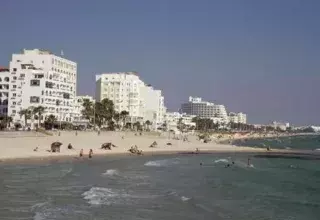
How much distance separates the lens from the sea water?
2589 cm

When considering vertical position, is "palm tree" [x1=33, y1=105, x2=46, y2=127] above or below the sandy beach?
above

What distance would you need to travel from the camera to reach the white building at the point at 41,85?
11206 cm

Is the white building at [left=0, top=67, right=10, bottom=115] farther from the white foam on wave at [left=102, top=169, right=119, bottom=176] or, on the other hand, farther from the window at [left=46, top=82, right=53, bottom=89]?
the white foam on wave at [left=102, top=169, right=119, bottom=176]

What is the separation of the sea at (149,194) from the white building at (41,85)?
61.9m

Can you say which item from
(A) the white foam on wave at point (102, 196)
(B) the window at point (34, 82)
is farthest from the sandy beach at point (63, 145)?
(A) the white foam on wave at point (102, 196)

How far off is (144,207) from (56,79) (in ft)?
306

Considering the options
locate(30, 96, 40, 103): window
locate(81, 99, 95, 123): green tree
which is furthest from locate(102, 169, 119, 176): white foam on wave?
locate(81, 99, 95, 123): green tree

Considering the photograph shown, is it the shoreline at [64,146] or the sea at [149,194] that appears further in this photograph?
the shoreline at [64,146]

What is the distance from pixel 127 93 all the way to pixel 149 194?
144 metres

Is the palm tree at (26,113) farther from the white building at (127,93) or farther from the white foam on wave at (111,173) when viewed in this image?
the white building at (127,93)

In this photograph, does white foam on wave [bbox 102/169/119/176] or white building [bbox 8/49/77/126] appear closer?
white foam on wave [bbox 102/169/119/176]

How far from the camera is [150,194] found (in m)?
33.0

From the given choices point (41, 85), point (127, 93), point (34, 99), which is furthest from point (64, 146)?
point (127, 93)

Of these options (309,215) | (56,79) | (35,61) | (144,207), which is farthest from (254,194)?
(35,61)
